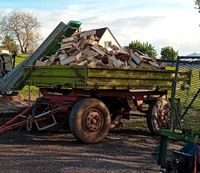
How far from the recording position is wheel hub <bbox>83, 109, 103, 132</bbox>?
Answer: 403 inches

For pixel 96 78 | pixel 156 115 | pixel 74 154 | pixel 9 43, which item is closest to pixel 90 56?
pixel 96 78

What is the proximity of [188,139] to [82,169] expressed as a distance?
2.27 metres

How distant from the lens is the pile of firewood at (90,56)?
10648 mm

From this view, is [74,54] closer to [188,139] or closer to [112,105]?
[112,105]

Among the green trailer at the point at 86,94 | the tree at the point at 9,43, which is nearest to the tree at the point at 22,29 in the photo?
the tree at the point at 9,43

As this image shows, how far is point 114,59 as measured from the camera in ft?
35.5

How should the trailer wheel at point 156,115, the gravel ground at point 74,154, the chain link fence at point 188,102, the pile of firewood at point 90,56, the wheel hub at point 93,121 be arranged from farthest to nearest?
the trailer wheel at point 156,115
the pile of firewood at point 90,56
the wheel hub at point 93,121
the gravel ground at point 74,154
the chain link fence at point 188,102

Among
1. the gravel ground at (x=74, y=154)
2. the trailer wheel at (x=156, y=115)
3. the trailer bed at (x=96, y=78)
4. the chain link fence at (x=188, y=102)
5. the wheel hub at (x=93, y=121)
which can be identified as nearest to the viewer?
the chain link fence at (x=188, y=102)

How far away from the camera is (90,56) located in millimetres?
10703

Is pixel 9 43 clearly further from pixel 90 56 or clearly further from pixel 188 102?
pixel 188 102

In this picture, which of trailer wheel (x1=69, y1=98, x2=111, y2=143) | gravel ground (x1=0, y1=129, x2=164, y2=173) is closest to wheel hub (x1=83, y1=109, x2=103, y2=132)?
trailer wheel (x1=69, y1=98, x2=111, y2=143)

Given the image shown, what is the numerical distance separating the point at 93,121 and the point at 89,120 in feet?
0.36

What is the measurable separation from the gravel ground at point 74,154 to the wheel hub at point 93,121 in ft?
1.15

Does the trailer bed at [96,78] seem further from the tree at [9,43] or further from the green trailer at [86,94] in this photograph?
the tree at [9,43]
